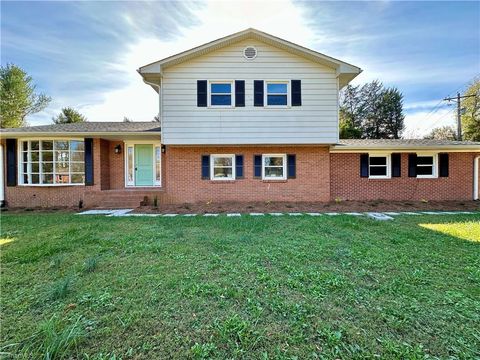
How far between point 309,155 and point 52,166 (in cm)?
1228

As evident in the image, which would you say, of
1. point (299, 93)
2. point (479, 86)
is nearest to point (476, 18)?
point (299, 93)

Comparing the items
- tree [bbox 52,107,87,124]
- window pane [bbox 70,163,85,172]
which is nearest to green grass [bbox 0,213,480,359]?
window pane [bbox 70,163,85,172]

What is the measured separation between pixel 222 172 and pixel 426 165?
417 inches

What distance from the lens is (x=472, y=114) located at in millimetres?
24781

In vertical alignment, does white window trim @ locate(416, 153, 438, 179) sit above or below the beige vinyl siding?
below

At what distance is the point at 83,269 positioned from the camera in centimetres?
362

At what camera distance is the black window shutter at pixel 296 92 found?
10.3 m

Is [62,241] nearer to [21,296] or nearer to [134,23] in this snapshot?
[21,296]

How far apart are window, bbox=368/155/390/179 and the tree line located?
16.8m

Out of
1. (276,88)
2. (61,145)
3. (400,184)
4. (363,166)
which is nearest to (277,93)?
(276,88)

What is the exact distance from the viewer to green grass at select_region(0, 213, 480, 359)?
2.05m

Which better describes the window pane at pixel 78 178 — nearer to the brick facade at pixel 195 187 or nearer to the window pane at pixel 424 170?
the brick facade at pixel 195 187

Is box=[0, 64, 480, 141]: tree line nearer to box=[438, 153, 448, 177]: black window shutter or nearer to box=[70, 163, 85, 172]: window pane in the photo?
box=[438, 153, 448, 177]: black window shutter

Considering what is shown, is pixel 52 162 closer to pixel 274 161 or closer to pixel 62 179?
pixel 62 179
